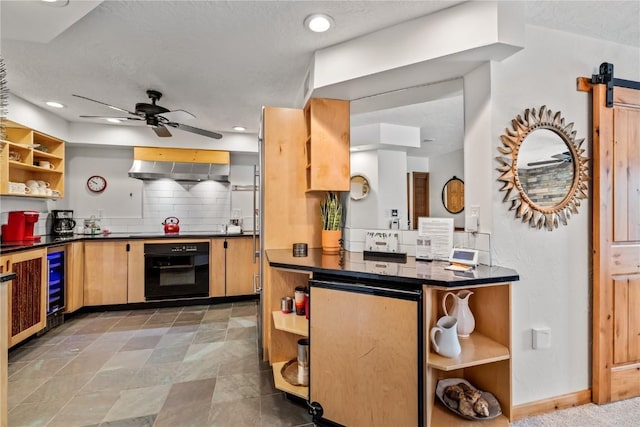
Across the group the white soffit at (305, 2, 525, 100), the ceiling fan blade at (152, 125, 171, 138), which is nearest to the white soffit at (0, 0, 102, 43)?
the ceiling fan blade at (152, 125, 171, 138)

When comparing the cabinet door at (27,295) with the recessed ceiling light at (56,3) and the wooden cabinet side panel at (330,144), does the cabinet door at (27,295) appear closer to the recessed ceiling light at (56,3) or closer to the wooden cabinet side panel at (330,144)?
the recessed ceiling light at (56,3)

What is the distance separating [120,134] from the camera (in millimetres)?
4164

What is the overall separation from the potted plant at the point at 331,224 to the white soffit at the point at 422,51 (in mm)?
849

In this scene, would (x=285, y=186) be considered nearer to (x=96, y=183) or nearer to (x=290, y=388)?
(x=290, y=388)

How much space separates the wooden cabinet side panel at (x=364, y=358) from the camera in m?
1.48

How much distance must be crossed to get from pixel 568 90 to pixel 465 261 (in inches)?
52.7

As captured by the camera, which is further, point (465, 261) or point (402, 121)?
point (402, 121)

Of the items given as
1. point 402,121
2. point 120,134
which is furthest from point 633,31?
point 120,134

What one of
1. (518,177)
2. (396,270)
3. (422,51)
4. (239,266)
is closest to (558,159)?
(518,177)

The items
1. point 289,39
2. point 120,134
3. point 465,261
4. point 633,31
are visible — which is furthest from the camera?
point 120,134

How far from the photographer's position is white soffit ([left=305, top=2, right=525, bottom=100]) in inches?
65.1

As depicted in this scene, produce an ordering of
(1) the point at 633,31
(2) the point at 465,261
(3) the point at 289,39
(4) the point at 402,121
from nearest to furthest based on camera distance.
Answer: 1. (2) the point at 465,261
2. (1) the point at 633,31
3. (3) the point at 289,39
4. (4) the point at 402,121

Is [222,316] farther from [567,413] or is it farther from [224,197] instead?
[567,413]

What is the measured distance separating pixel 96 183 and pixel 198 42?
3.36 metres
